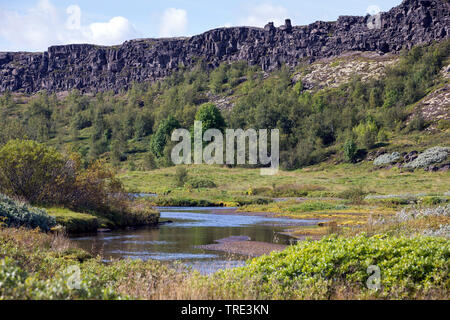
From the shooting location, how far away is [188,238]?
3250cm

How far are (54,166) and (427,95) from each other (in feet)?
421

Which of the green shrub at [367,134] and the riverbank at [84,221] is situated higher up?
the green shrub at [367,134]

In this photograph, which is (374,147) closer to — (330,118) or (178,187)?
(330,118)

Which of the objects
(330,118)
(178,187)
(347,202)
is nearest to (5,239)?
(347,202)

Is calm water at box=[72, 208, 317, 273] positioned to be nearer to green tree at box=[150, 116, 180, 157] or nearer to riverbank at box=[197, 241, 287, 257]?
riverbank at box=[197, 241, 287, 257]

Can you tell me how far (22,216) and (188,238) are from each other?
1064cm

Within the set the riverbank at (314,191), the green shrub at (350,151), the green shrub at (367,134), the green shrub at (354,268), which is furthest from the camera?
the green shrub at (367,134)

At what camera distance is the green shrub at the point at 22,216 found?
26270 mm

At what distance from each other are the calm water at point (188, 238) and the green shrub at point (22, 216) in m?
2.25

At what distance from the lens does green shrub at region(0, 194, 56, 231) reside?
86.2 ft

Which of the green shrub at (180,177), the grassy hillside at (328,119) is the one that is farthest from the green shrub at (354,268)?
the grassy hillside at (328,119)

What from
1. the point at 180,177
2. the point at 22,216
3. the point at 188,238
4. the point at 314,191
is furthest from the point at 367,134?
the point at 22,216

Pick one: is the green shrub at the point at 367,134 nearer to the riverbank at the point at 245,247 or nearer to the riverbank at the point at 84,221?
the riverbank at the point at 84,221

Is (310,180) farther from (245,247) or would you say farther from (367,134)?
(245,247)
